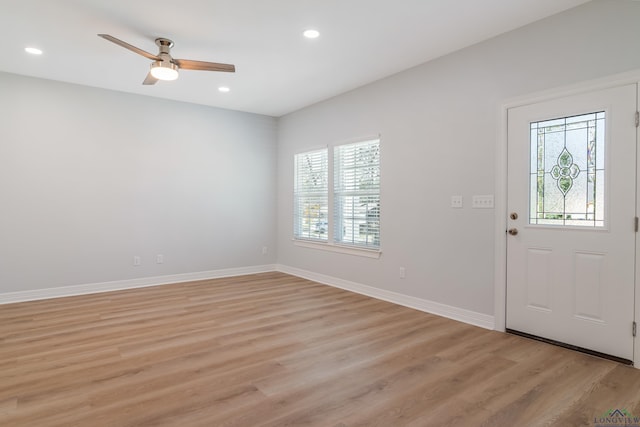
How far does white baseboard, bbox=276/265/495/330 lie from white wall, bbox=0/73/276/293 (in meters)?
1.53

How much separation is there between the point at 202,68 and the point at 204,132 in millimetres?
2408

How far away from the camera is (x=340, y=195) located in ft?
17.5

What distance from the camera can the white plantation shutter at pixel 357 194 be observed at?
4.71 m

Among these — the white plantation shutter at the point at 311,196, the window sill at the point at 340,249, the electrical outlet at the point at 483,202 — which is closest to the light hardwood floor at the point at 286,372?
the window sill at the point at 340,249

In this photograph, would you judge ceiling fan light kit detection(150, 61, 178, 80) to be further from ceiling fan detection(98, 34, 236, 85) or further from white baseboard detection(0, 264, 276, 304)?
white baseboard detection(0, 264, 276, 304)

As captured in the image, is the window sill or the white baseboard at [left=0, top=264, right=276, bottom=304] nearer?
the white baseboard at [left=0, top=264, right=276, bottom=304]

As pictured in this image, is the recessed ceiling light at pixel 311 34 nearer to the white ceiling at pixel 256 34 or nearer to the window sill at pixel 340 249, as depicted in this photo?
the white ceiling at pixel 256 34

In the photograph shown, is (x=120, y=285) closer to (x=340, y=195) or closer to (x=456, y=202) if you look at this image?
(x=340, y=195)

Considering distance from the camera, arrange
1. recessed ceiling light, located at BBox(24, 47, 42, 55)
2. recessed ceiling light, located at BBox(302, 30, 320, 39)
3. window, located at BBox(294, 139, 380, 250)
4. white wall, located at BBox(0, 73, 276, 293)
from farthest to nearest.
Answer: window, located at BBox(294, 139, 380, 250)
white wall, located at BBox(0, 73, 276, 293)
recessed ceiling light, located at BBox(24, 47, 42, 55)
recessed ceiling light, located at BBox(302, 30, 320, 39)

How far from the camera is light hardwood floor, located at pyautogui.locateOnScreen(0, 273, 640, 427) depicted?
6.57 ft

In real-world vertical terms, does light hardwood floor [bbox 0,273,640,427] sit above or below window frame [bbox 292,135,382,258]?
below

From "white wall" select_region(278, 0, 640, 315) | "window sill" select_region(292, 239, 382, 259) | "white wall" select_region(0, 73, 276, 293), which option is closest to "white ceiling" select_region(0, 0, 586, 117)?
"white wall" select_region(278, 0, 640, 315)

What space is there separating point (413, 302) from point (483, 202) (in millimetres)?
1408

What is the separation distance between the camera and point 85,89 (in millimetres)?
4754
